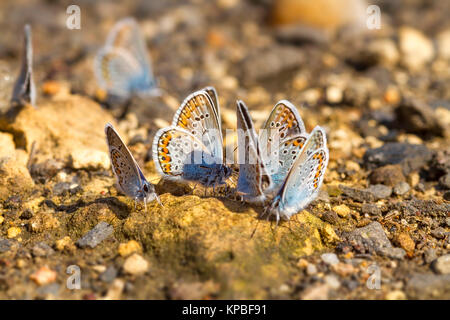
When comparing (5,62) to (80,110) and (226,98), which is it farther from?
(226,98)

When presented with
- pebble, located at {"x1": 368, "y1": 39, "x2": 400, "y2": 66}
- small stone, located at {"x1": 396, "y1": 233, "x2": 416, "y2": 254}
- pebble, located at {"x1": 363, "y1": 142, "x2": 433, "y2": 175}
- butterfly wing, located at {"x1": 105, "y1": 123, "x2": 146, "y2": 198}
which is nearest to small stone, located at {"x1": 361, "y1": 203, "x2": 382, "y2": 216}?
small stone, located at {"x1": 396, "y1": 233, "x2": 416, "y2": 254}

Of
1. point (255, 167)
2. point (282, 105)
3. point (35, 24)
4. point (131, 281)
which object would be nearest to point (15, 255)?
point (131, 281)

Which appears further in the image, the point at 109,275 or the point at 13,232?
the point at 13,232

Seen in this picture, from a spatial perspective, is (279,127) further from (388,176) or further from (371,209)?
(388,176)

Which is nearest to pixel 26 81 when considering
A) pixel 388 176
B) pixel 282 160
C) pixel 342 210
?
pixel 282 160

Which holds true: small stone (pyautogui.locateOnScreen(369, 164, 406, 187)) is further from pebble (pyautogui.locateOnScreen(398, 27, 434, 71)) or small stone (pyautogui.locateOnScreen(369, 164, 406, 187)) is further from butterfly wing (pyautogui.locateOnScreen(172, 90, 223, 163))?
pebble (pyautogui.locateOnScreen(398, 27, 434, 71))

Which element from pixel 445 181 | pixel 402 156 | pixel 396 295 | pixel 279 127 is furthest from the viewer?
pixel 402 156
